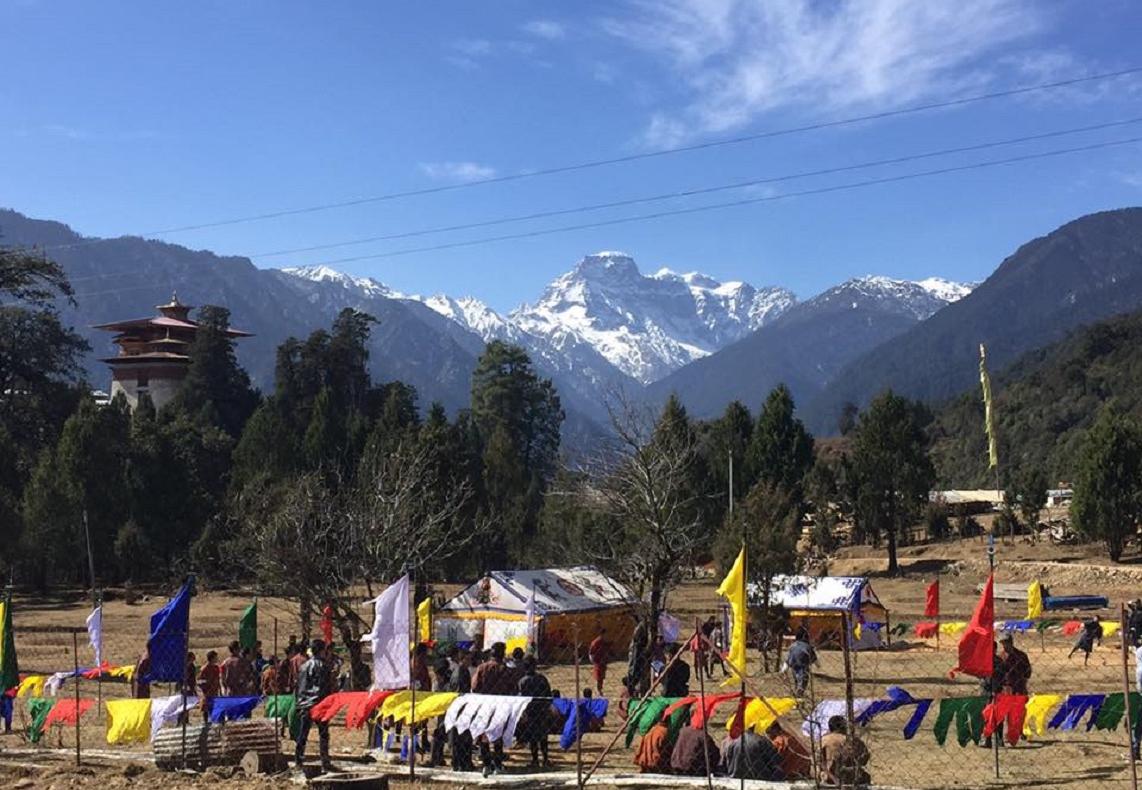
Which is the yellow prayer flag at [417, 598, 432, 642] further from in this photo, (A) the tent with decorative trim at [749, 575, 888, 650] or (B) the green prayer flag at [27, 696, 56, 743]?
(B) the green prayer flag at [27, 696, 56, 743]

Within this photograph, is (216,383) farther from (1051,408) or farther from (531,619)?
(1051,408)

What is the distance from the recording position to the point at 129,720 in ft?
48.1

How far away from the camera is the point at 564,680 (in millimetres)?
24547

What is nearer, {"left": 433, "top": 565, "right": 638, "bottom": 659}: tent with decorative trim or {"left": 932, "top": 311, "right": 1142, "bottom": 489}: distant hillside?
{"left": 433, "top": 565, "right": 638, "bottom": 659}: tent with decorative trim

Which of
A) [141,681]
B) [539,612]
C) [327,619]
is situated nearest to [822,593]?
[539,612]

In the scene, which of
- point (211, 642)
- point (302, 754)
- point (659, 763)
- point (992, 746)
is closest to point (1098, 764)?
point (992, 746)

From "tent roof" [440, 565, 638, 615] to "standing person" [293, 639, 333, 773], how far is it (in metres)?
14.6

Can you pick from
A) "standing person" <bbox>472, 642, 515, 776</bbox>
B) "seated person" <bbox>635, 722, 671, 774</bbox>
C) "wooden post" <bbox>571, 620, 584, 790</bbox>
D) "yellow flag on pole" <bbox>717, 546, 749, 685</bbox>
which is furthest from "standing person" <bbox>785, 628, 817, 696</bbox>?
"yellow flag on pole" <bbox>717, 546, 749, 685</bbox>

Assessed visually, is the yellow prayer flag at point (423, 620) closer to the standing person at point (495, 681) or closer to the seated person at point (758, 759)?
the standing person at point (495, 681)

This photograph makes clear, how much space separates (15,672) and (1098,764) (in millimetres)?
14252

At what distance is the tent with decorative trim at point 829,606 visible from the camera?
100 feet

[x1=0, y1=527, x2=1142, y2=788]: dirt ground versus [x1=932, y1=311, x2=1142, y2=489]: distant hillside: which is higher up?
[x1=932, y1=311, x2=1142, y2=489]: distant hillside

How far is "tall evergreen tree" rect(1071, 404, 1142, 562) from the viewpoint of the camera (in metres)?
50.7

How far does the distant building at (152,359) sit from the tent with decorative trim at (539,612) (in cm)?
6294
